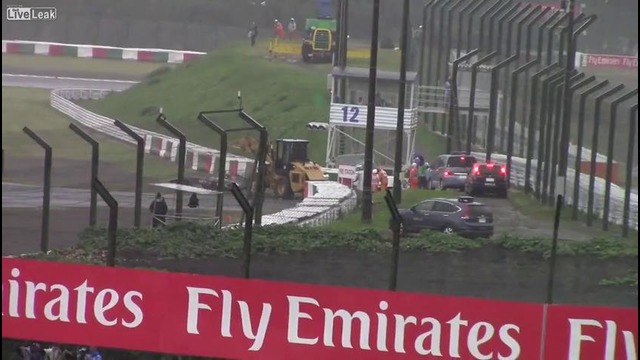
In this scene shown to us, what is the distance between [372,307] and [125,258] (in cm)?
217

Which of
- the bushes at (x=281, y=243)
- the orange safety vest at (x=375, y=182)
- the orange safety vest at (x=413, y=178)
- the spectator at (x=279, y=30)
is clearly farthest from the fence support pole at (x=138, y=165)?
the spectator at (x=279, y=30)

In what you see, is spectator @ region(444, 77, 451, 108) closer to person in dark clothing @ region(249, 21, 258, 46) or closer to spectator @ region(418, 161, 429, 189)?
spectator @ region(418, 161, 429, 189)

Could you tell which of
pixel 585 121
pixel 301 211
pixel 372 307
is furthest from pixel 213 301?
pixel 585 121

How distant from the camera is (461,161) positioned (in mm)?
13836

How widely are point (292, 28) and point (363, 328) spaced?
38.8ft

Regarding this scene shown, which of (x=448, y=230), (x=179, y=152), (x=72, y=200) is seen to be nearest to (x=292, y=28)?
(x=72, y=200)

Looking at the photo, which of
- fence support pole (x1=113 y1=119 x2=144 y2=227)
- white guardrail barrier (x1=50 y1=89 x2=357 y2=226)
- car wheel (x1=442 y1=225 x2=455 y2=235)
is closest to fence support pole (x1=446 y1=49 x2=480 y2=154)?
white guardrail barrier (x1=50 y1=89 x2=357 y2=226)

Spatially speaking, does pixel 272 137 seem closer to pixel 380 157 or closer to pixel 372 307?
pixel 380 157

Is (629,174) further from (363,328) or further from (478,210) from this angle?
(363,328)

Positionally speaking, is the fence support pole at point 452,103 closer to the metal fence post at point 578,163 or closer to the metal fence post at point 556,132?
the metal fence post at point 556,132

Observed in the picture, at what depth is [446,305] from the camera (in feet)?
27.4

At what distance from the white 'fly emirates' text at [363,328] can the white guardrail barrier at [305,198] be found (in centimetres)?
191

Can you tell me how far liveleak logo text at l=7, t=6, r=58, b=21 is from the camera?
1203 cm

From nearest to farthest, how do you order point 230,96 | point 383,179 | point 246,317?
1. point 246,317
2. point 383,179
3. point 230,96
